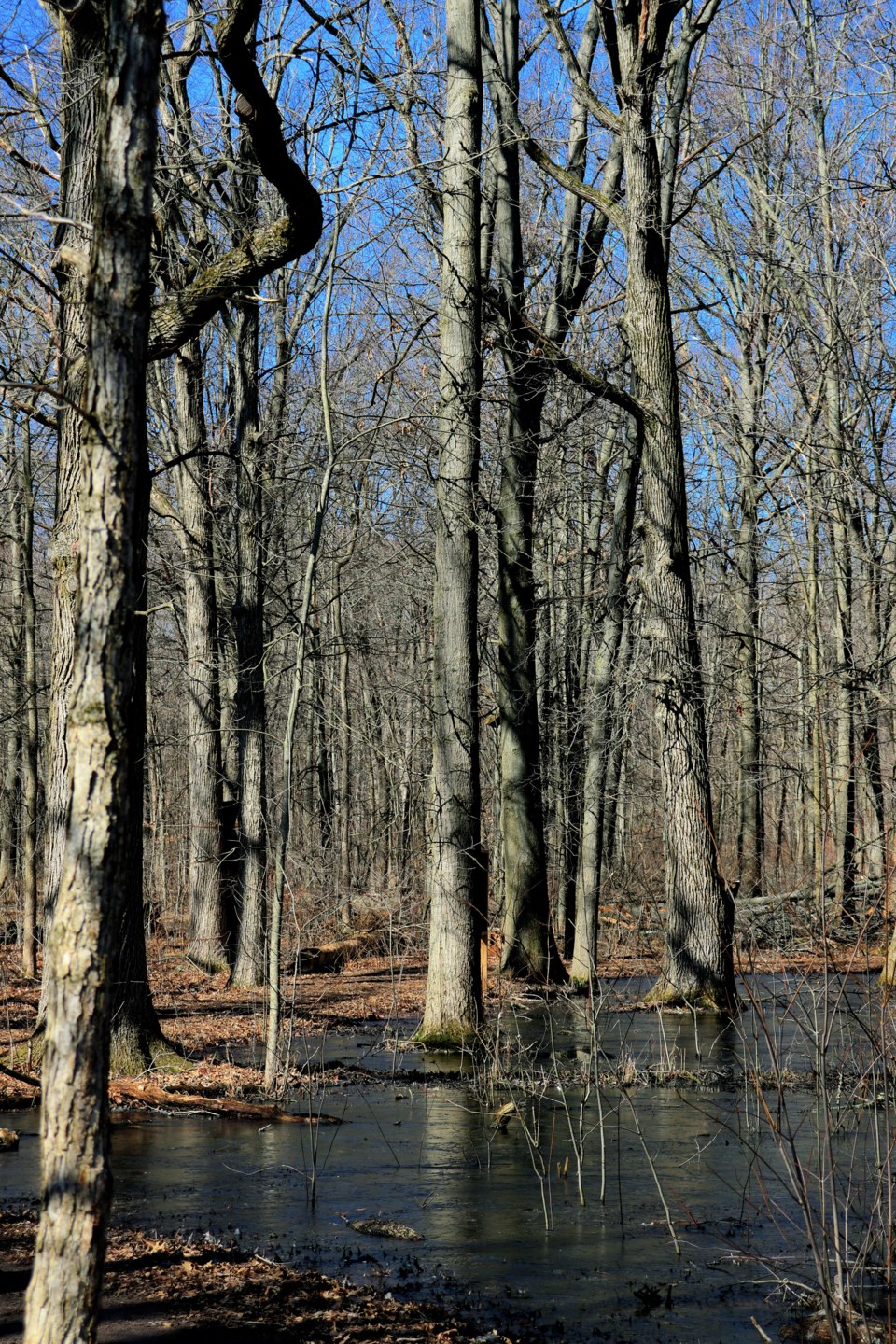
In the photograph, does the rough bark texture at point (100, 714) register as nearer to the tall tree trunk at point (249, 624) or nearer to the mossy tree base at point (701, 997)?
the mossy tree base at point (701, 997)

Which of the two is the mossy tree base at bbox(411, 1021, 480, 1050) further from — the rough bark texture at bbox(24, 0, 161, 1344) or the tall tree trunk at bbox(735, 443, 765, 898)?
the tall tree trunk at bbox(735, 443, 765, 898)

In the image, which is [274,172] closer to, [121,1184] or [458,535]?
[458,535]

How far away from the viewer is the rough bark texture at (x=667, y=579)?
44.7 feet

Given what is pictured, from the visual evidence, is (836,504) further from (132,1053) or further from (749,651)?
(132,1053)

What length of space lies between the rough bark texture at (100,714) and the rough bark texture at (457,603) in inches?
301

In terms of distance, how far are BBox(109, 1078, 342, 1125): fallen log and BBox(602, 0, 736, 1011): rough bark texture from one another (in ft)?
17.3

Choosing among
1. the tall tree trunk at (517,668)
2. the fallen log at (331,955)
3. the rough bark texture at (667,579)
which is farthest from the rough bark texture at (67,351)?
the fallen log at (331,955)

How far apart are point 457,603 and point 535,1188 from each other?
19.5 ft

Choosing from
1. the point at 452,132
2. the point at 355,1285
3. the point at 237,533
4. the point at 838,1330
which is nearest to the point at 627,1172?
the point at 355,1285

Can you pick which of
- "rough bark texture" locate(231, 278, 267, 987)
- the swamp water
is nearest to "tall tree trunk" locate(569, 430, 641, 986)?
"rough bark texture" locate(231, 278, 267, 987)

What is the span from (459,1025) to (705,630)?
19.6 m

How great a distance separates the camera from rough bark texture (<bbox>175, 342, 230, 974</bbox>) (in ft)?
54.0

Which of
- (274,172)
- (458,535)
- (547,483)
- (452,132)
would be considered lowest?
(458,535)

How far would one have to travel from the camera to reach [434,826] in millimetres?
11836
